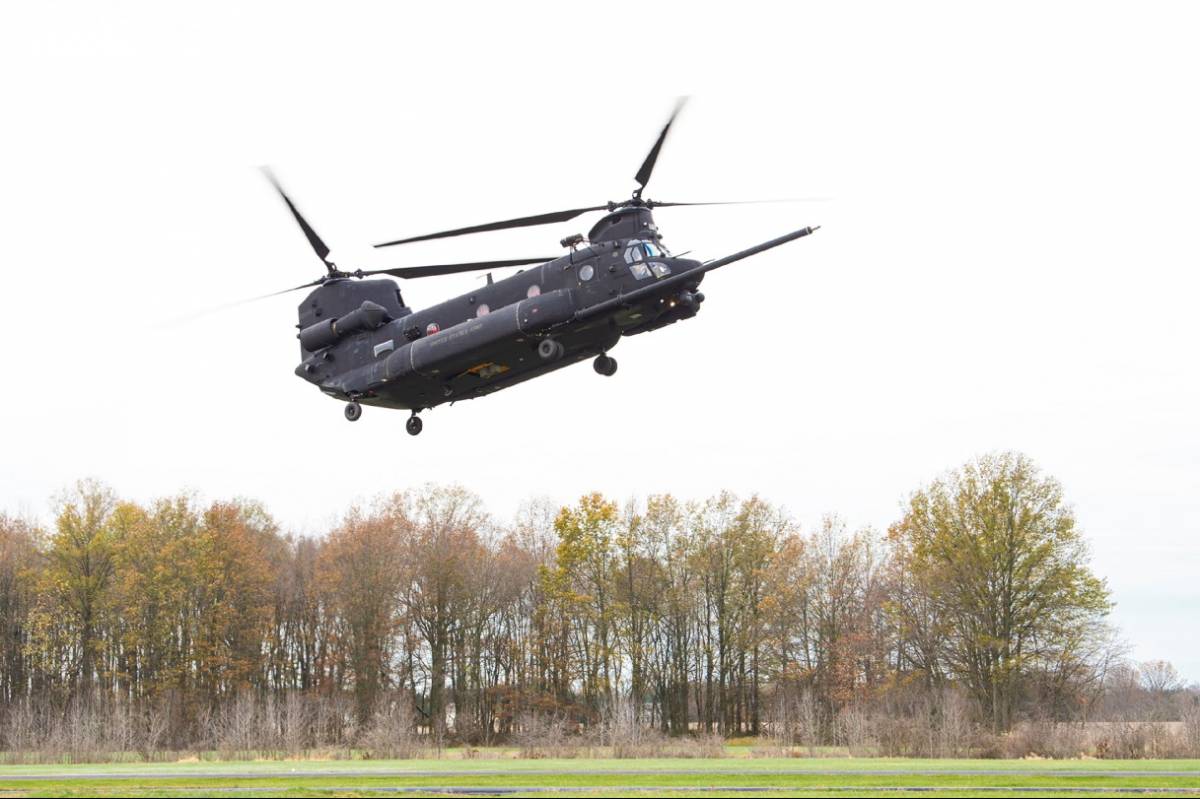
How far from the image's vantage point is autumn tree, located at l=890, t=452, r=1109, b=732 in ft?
214

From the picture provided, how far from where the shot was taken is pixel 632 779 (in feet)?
109

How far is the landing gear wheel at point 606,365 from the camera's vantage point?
123 feet

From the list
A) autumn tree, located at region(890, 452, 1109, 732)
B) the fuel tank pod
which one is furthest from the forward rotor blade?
autumn tree, located at region(890, 452, 1109, 732)

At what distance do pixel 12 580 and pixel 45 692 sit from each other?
9073mm

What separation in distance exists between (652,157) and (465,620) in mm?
55145

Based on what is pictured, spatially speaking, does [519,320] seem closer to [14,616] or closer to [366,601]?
[366,601]

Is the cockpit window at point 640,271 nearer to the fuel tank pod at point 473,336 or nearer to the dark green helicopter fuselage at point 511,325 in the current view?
the dark green helicopter fuselage at point 511,325

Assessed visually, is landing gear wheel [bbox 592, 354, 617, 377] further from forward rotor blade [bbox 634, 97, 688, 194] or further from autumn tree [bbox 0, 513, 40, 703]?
autumn tree [bbox 0, 513, 40, 703]

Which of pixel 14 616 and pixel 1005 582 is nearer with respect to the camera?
pixel 1005 582

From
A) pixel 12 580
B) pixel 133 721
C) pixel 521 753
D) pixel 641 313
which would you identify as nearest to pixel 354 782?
pixel 641 313

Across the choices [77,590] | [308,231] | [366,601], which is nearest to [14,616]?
[77,590]

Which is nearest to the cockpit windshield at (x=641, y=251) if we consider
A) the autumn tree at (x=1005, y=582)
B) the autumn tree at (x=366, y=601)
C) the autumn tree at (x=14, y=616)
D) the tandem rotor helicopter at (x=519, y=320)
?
the tandem rotor helicopter at (x=519, y=320)

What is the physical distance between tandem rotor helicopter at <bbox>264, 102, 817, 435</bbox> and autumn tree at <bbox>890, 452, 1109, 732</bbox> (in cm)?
3691

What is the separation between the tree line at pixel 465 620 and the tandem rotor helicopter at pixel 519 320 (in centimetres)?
3689
